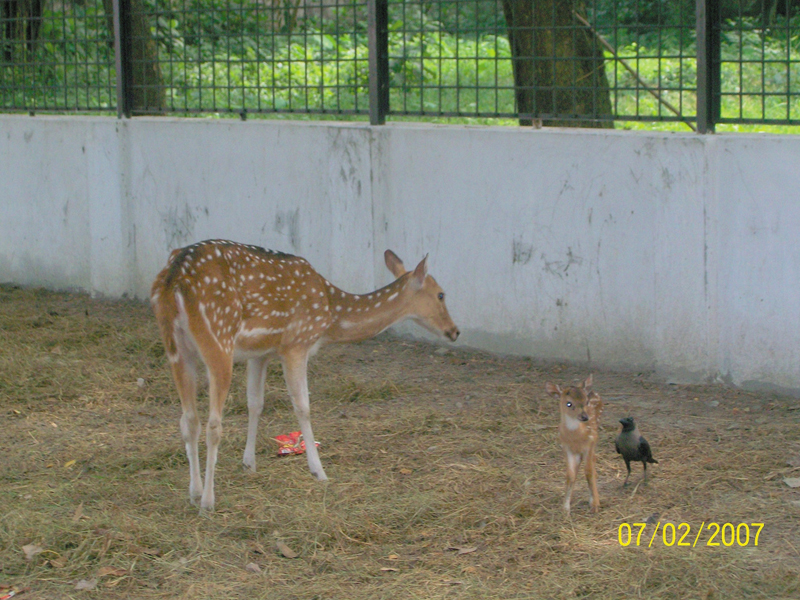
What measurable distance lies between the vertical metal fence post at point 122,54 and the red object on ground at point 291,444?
16.1 feet

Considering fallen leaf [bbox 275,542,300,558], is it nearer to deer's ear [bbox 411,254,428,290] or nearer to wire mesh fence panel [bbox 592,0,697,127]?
deer's ear [bbox 411,254,428,290]

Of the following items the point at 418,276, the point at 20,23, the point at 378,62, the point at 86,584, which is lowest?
the point at 86,584

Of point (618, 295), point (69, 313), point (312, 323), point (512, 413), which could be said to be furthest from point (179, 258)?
point (69, 313)

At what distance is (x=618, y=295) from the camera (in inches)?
286

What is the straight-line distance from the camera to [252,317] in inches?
216

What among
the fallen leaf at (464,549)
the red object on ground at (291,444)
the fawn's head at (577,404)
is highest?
the fawn's head at (577,404)

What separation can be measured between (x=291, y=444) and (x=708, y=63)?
11.5 ft

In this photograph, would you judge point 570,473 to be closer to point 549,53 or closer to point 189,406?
point 189,406

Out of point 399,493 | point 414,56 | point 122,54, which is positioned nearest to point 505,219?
point 414,56

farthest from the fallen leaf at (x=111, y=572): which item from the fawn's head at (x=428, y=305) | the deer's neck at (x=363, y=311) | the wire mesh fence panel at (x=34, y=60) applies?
the wire mesh fence panel at (x=34, y=60)

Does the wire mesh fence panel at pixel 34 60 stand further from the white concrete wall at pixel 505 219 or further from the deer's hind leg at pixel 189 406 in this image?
the deer's hind leg at pixel 189 406

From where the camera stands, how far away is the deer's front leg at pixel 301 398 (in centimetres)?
562

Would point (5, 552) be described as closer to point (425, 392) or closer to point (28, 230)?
point (425, 392)

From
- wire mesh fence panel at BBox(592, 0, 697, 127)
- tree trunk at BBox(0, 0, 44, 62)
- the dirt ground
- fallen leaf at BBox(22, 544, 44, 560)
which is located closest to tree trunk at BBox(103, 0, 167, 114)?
tree trunk at BBox(0, 0, 44, 62)
